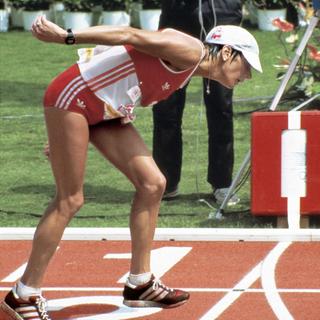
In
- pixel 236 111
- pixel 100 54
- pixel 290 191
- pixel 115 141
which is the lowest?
pixel 236 111

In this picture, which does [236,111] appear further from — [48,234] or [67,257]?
[48,234]

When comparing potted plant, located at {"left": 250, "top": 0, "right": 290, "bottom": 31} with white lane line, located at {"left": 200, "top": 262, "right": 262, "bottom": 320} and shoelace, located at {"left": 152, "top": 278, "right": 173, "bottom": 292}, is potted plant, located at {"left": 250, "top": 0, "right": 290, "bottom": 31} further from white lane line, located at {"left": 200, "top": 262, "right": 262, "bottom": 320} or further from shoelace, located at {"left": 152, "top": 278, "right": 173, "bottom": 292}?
shoelace, located at {"left": 152, "top": 278, "right": 173, "bottom": 292}

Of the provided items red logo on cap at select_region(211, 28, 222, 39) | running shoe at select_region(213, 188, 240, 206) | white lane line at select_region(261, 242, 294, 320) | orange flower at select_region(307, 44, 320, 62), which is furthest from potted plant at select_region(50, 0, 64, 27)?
A: red logo on cap at select_region(211, 28, 222, 39)

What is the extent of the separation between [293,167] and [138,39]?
285 cm

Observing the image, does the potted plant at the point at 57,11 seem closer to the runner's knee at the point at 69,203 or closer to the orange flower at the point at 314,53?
the orange flower at the point at 314,53

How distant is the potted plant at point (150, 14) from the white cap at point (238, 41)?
1736 centimetres

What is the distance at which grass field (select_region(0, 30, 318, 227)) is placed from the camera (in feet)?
33.6

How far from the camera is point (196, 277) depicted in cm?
830

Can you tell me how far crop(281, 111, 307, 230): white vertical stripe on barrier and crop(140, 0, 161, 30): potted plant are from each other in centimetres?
1542

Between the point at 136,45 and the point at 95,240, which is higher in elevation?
the point at 136,45

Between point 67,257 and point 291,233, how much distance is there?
1.54 meters

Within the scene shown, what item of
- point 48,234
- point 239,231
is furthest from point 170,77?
point 239,231

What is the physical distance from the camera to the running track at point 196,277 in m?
7.47

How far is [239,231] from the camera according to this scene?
9289 mm
